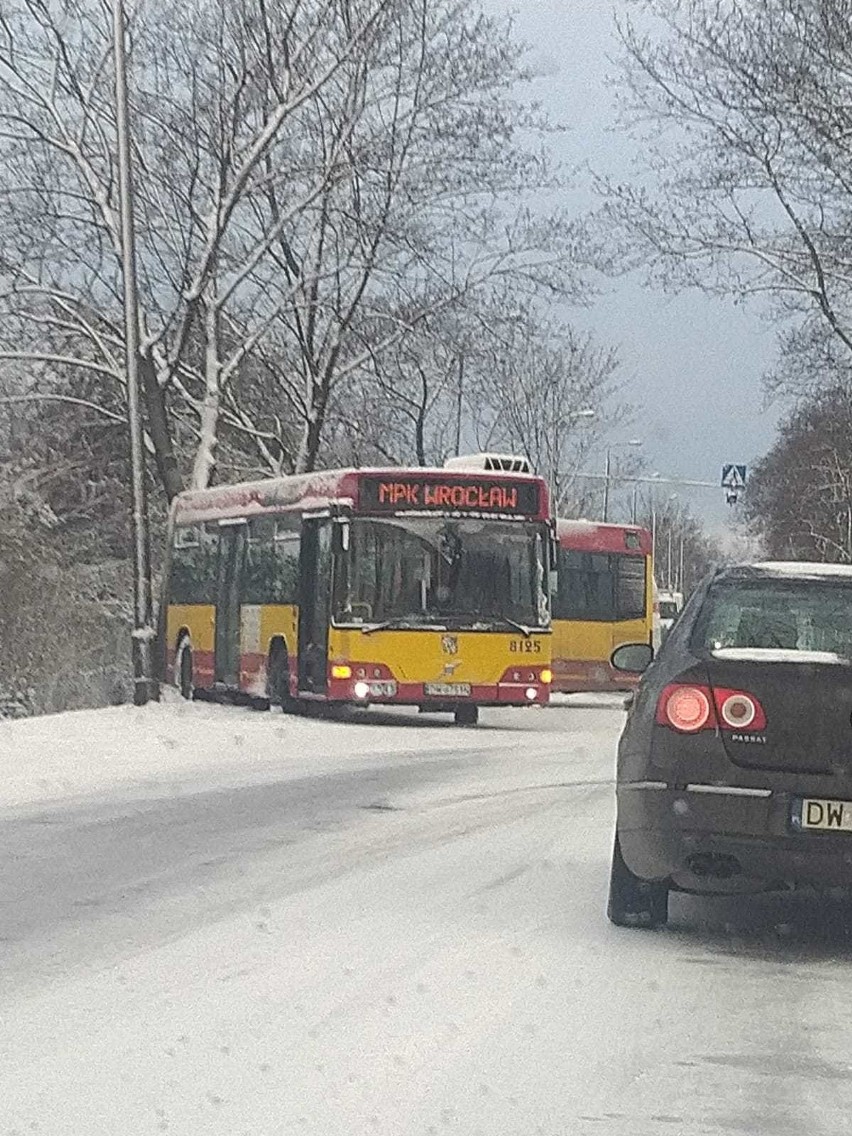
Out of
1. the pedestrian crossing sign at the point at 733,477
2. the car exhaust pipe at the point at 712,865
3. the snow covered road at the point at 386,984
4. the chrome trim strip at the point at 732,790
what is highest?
the pedestrian crossing sign at the point at 733,477

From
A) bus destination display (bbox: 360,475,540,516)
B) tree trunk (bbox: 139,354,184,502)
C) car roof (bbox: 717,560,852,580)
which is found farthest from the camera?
tree trunk (bbox: 139,354,184,502)

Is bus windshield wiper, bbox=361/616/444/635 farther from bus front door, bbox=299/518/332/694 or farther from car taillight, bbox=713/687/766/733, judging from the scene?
car taillight, bbox=713/687/766/733

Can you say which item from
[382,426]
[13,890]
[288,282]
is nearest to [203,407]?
[288,282]

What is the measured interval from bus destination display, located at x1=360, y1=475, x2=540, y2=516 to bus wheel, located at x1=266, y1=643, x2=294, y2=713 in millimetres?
2672

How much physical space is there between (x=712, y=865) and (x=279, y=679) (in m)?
18.3

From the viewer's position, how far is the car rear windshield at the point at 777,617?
29.1ft

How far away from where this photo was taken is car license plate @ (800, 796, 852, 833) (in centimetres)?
818

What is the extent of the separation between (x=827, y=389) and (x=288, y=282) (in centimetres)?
971

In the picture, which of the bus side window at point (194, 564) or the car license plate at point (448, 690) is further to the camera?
the bus side window at point (194, 564)

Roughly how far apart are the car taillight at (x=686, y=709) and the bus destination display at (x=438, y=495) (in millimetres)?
16106

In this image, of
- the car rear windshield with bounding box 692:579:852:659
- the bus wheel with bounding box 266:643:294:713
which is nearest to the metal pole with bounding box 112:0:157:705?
the bus wheel with bounding box 266:643:294:713

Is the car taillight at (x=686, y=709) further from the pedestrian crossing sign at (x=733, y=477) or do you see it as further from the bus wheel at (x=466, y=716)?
the pedestrian crossing sign at (x=733, y=477)

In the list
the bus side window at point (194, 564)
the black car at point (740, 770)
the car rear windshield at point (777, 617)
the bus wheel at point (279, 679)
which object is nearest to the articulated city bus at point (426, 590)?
the bus wheel at point (279, 679)

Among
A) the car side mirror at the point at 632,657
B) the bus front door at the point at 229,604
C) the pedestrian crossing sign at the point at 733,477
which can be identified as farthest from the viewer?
the pedestrian crossing sign at the point at 733,477
